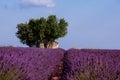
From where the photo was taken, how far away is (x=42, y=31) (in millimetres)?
53438

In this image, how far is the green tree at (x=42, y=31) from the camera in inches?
2096

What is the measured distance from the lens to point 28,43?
5378 cm

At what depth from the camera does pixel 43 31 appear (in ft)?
176

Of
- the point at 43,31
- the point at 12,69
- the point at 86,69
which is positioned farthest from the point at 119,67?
the point at 43,31

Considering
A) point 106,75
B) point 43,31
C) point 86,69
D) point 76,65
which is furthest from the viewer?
point 43,31

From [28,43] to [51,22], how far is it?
10.3 feet

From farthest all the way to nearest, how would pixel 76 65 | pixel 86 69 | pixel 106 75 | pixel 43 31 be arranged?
pixel 43 31 < pixel 76 65 < pixel 86 69 < pixel 106 75

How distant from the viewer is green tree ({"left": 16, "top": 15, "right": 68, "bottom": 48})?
175ft

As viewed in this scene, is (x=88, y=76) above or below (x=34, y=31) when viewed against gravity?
below

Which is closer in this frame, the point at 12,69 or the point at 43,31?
the point at 12,69

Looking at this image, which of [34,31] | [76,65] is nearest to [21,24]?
[34,31]

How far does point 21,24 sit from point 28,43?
2.35m

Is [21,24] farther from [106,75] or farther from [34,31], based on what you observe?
[106,75]

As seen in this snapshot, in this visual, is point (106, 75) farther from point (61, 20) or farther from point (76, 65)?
point (61, 20)
